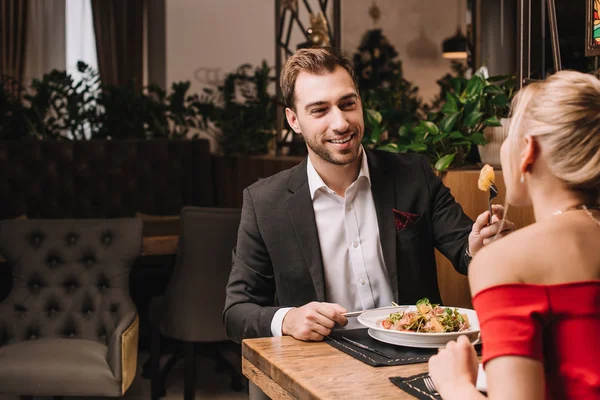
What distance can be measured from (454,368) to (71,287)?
2.86 meters

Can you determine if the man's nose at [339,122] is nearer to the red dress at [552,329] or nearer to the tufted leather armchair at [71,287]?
the red dress at [552,329]

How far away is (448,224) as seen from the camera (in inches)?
90.1

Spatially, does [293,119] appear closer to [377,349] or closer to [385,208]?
[385,208]

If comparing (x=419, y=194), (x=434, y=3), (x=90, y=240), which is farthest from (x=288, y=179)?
(x=434, y=3)

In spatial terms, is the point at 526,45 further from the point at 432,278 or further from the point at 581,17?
the point at 432,278

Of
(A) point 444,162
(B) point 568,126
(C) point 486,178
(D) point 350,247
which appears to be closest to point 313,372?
(C) point 486,178

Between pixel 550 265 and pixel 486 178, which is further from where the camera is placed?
pixel 486 178

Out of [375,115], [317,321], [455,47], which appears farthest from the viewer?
[455,47]

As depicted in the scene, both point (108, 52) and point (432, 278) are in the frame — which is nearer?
point (432, 278)

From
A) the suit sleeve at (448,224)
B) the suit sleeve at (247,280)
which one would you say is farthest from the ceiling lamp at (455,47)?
the suit sleeve at (247,280)

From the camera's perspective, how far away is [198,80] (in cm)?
773

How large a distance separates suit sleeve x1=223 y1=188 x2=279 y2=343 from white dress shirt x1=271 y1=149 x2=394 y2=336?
0.17 meters

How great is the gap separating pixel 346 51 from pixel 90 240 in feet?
13.9

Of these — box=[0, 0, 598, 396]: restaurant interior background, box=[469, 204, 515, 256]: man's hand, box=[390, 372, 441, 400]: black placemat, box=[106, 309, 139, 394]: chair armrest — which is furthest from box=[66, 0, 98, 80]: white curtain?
box=[390, 372, 441, 400]: black placemat
